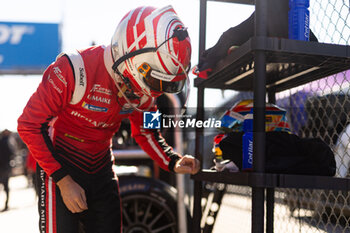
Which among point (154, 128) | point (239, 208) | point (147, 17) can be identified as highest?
point (147, 17)

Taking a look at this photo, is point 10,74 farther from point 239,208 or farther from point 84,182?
point 84,182

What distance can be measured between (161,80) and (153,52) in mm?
157

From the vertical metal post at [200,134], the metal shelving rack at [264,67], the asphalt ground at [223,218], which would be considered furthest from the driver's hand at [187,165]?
the asphalt ground at [223,218]

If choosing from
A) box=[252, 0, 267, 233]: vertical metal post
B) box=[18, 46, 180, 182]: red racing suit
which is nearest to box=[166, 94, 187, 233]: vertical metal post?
box=[18, 46, 180, 182]: red racing suit

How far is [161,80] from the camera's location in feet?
6.33

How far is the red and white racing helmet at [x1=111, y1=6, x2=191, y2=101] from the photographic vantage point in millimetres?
1890

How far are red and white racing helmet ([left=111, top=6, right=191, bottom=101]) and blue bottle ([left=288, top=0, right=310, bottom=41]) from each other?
0.60 m

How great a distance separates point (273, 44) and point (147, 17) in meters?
0.81

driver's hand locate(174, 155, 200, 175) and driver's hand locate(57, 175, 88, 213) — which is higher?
driver's hand locate(174, 155, 200, 175)

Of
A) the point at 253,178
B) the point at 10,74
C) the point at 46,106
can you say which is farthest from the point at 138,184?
the point at 10,74

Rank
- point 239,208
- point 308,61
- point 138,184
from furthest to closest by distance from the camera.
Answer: point 239,208
point 138,184
point 308,61

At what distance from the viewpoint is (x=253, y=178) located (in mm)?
1424

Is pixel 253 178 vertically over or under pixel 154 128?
under

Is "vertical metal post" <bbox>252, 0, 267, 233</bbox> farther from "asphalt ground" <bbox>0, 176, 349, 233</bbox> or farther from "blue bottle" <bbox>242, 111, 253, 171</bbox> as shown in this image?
"asphalt ground" <bbox>0, 176, 349, 233</bbox>
